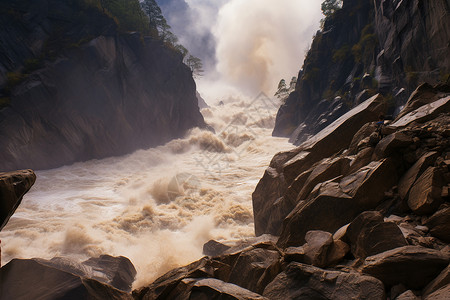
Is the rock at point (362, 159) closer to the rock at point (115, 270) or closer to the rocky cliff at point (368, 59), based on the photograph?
the rock at point (115, 270)

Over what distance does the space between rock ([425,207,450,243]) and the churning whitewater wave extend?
10.7 m

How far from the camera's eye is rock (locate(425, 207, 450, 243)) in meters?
3.48

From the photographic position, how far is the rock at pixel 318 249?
3.98 m

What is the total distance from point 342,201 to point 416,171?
1.61 metres

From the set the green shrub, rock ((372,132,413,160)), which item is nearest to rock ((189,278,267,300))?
rock ((372,132,413,160))

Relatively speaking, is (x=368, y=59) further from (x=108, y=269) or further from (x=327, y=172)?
(x=108, y=269)

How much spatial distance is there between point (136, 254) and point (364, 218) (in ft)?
39.6

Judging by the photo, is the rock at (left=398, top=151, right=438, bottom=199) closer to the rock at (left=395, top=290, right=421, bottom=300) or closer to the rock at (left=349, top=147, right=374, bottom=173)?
the rock at (left=349, top=147, right=374, bottom=173)

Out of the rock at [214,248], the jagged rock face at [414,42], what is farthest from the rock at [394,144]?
the jagged rock face at [414,42]

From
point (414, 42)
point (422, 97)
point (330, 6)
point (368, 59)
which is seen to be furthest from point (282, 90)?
point (422, 97)

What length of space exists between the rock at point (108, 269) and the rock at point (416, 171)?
9890 mm

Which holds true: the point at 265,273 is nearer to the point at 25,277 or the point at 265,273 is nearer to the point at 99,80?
the point at 25,277

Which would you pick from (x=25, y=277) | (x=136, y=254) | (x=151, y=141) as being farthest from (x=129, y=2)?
(x=25, y=277)

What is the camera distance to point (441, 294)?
8.33ft
